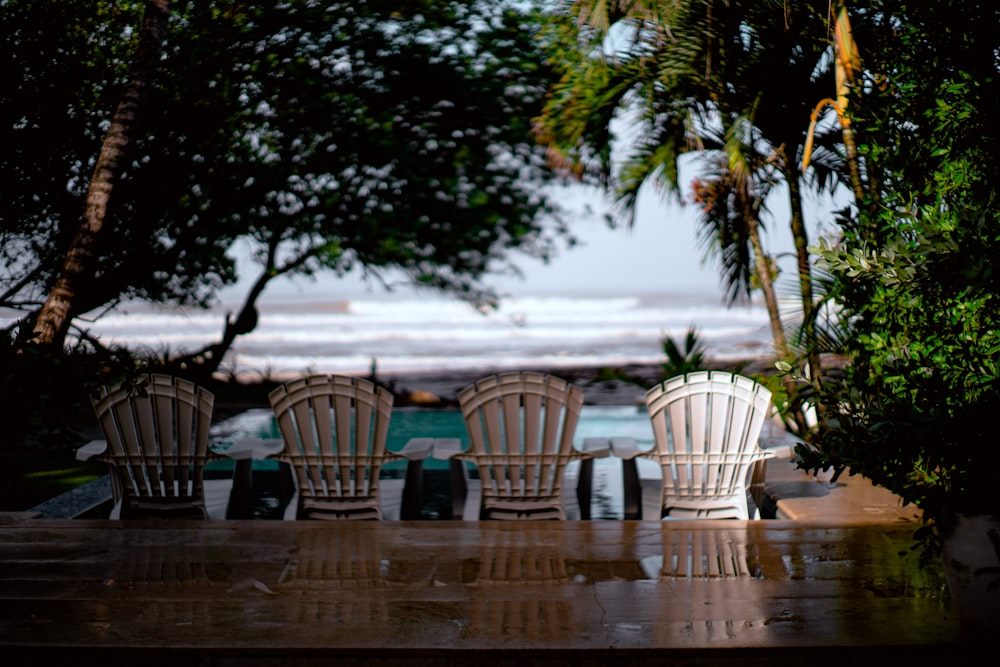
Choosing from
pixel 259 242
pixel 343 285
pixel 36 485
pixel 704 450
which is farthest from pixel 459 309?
pixel 704 450

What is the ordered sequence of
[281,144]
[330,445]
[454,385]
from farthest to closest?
[454,385] < [281,144] < [330,445]

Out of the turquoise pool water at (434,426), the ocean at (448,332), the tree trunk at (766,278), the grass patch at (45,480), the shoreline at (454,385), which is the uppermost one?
the ocean at (448,332)

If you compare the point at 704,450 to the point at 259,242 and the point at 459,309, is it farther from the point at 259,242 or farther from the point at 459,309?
the point at 459,309

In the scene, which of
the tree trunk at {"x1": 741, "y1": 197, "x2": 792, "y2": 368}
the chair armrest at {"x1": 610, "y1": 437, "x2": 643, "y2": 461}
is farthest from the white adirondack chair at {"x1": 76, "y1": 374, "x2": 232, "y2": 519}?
the tree trunk at {"x1": 741, "y1": 197, "x2": 792, "y2": 368}

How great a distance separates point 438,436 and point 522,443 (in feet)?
16.7

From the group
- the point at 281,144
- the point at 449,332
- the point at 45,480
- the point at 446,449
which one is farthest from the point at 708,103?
the point at 449,332

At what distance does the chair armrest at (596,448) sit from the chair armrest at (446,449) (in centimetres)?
58

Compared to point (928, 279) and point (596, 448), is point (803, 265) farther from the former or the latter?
point (928, 279)

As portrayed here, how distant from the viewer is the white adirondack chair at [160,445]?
3760 millimetres

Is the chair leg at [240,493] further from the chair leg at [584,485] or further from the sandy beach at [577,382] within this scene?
the sandy beach at [577,382]

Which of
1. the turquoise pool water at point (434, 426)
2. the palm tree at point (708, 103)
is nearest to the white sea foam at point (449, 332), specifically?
the turquoise pool water at point (434, 426)

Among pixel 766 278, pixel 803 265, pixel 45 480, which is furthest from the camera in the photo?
pixel 45 480

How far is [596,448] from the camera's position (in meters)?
3.96

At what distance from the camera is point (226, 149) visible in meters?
8.53
